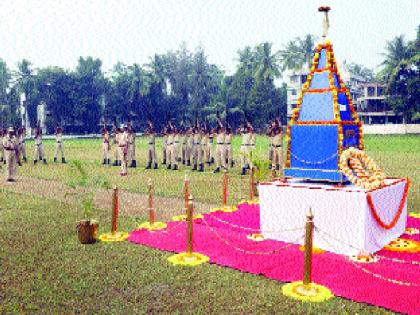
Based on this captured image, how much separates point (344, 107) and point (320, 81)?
699 millimetres

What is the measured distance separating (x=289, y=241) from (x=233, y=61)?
59.2 meters

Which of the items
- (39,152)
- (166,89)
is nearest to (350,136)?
(39,152)

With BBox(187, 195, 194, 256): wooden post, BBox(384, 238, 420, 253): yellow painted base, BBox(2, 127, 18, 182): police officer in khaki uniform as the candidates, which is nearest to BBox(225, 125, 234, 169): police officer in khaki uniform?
BBox(2, 127, 18, 182): police officer in khaki uniform

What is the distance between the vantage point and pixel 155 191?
13.2 metres

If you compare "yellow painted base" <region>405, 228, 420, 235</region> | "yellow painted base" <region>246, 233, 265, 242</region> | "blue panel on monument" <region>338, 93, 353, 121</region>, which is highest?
"blue panel on monument" <region>338, 93, 353, 121</region>

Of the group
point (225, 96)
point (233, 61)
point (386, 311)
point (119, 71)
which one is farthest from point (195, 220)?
point (119, 71)

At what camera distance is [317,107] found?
27.5 feet

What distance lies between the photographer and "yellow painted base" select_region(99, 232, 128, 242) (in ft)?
25.7

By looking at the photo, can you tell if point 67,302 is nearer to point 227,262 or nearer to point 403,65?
point 227,262

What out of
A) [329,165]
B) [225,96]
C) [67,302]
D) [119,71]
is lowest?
[67,302]

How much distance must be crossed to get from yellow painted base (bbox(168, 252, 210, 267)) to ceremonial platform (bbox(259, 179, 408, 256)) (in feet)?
4.33

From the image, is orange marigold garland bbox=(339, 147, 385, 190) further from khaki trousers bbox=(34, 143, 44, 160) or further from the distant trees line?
the distant trees line

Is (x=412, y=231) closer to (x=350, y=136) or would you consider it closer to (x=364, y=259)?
(x=350, y=136)

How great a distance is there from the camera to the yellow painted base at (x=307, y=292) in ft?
17.1
